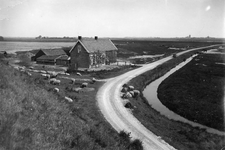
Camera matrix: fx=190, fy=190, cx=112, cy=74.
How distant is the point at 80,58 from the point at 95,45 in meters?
5.73

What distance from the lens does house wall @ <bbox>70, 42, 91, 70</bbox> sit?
156 feet

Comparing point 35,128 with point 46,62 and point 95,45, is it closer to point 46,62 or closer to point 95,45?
point 95,45

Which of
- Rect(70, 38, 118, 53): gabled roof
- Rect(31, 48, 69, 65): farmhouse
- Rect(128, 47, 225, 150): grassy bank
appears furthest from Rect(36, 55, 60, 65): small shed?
Rect(128, 47, 225, 150): grassy bank

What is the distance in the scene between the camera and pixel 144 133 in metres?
16.5

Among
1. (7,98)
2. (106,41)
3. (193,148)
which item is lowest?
(193,148)

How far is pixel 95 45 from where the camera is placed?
5097 centimetres

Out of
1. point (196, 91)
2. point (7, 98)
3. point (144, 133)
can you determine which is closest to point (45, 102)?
point (7, 98)

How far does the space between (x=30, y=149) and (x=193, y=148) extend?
42.2 feet

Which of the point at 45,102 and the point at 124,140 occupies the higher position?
the point at 45,102

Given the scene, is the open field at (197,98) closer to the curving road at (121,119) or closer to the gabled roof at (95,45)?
the curving road at (121,119)

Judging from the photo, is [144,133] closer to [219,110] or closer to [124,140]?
[124,140]

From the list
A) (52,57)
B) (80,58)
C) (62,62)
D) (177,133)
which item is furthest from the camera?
(52,57)

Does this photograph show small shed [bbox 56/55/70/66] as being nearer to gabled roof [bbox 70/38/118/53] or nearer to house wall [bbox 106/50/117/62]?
gabled roof [bbox 70/38/118/53]

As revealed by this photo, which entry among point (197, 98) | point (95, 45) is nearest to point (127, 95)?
point (197, 98)
